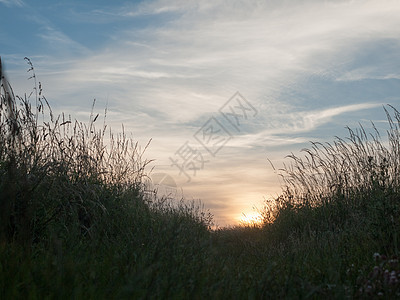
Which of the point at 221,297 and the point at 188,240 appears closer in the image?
the point at 221,297

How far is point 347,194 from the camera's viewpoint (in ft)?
20.5

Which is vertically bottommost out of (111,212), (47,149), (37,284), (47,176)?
(37,284)

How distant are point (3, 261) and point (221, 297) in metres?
1.59

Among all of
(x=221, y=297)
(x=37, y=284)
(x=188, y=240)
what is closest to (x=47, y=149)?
(x=188, y=240)

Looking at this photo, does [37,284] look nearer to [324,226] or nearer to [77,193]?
[77,193]

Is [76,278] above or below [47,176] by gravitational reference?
below

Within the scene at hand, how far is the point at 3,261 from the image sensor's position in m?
2.74

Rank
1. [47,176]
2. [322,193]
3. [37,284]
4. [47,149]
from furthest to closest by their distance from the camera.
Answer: [322,193], [47,149], [47,176], [37,284]

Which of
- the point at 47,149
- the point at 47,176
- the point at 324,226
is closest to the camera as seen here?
the point at 47,176

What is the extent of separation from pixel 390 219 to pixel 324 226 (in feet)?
6.33

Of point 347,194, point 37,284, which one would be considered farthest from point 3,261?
point 347,194

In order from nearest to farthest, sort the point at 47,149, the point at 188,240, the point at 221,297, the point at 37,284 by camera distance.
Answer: the point at 37,284, the point at 221,297, the point at 188,240, the point at 47,149

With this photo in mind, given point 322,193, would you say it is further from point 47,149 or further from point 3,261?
point 3,261

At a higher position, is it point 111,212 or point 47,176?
point 47,176
